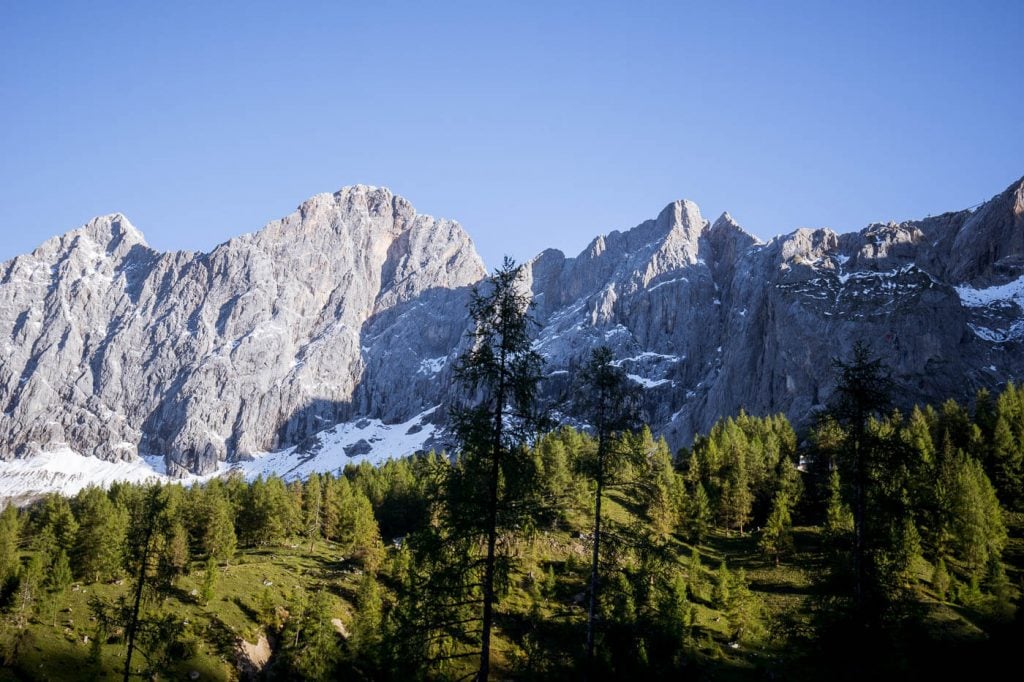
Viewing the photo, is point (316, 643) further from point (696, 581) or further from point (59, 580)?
point (696, 581)

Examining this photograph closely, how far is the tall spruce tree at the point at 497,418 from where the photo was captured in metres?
18.2

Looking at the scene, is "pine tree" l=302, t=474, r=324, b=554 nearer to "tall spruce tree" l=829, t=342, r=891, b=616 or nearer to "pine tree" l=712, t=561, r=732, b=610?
"pine tree" l=712, t=561, r=732, b=610

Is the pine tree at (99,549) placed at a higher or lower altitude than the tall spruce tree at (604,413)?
lower

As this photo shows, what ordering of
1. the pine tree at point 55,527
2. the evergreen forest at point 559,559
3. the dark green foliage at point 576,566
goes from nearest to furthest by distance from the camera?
the evergreen forest at point 559,559, the dark green foliage at point 576,566, the pine tree at point 55,527

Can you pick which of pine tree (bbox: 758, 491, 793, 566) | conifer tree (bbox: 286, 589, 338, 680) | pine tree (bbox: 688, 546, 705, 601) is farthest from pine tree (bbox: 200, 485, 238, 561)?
pine tree (bbox: 758, 491, 793, 566)

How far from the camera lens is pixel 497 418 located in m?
18.5

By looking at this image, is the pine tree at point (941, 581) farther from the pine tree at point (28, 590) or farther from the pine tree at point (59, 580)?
the pine tree at point (59, 580)

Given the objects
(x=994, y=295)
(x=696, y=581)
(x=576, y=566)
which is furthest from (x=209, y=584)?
(x=994, y=295)

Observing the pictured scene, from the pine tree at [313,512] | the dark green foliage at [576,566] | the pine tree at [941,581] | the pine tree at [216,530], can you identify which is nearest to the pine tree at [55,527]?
the dark green foliage at [576,566]

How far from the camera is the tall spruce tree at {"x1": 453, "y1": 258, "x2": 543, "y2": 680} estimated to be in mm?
18188

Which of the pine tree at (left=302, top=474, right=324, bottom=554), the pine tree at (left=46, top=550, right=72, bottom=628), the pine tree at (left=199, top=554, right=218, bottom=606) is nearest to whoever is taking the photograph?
the pine tree at (left=46, top=550, right=72, bottom=628)

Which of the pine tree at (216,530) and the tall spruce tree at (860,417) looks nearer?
the tall spruce tree at (860,417)

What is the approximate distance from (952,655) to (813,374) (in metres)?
146

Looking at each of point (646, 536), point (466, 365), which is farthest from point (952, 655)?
point (466, 365)
